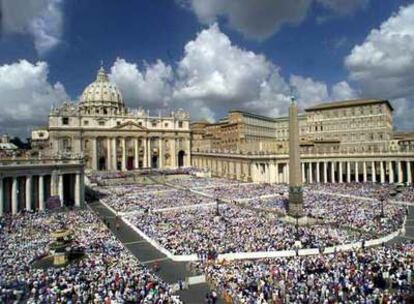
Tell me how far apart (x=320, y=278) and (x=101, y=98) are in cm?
11852

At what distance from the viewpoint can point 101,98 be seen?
127438 mm

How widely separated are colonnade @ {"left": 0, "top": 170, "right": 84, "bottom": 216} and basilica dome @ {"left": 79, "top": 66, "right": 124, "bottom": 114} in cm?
7767

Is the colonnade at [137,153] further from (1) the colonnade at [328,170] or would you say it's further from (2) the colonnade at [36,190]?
(2) the colonnade at [36,190]

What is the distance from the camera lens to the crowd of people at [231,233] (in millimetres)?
25266

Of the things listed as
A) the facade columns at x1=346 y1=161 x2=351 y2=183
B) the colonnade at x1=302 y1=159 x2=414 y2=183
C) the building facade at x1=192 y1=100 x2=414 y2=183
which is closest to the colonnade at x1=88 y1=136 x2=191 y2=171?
the building facade at x1=192 y1=100 x2=414 y2=183

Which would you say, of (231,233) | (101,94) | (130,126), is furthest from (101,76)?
(231,233)

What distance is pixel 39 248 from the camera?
25.8m

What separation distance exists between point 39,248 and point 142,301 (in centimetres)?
1279

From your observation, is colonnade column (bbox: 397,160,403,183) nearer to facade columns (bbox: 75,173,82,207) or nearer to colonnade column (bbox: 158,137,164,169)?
facade columns (bbox: 75,173,82,207)

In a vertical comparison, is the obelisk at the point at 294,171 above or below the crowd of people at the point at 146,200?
above

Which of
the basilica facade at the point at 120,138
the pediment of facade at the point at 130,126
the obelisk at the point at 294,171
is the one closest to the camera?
the obelisk at the point at 294,171

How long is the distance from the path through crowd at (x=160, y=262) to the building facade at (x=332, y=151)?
148ft

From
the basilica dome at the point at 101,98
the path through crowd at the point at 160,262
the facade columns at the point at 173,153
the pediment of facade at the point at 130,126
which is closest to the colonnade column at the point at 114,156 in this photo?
the pediment of facade at the point at 130,126

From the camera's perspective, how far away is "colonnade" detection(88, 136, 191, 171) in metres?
97.1
